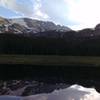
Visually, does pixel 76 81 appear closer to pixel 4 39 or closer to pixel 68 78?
pixel 68 78

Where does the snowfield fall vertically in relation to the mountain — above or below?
below

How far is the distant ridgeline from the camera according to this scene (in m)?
1.52

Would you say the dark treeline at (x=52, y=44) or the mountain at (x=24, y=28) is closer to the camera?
the dark treeline at (x=52, y=44)

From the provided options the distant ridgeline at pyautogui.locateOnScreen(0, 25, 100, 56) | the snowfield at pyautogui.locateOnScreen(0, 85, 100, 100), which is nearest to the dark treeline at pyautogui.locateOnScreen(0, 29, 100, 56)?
the distant ridgeline at pyautogui.locateOnScreen(0, 25, 100, 56)

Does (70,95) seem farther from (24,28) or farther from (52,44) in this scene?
(24,28)

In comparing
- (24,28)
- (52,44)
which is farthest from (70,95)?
(24,28)

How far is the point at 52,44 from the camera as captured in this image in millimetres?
1572

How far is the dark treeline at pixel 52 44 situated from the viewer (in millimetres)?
1524

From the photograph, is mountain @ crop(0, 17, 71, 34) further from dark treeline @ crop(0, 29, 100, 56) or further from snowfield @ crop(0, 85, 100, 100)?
snowfield @ crop(0, 85, 100, 100)

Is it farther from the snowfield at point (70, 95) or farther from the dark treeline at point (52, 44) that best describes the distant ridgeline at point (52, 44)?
the snowfield at point (70, 95)

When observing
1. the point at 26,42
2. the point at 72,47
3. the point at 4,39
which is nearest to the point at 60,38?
the point at 72,47

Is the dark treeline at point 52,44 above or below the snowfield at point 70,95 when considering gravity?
above

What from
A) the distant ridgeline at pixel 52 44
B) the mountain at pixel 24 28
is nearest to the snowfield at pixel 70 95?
the distant ridgeline at pixel 52 44

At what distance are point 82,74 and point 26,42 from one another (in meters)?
0.36
